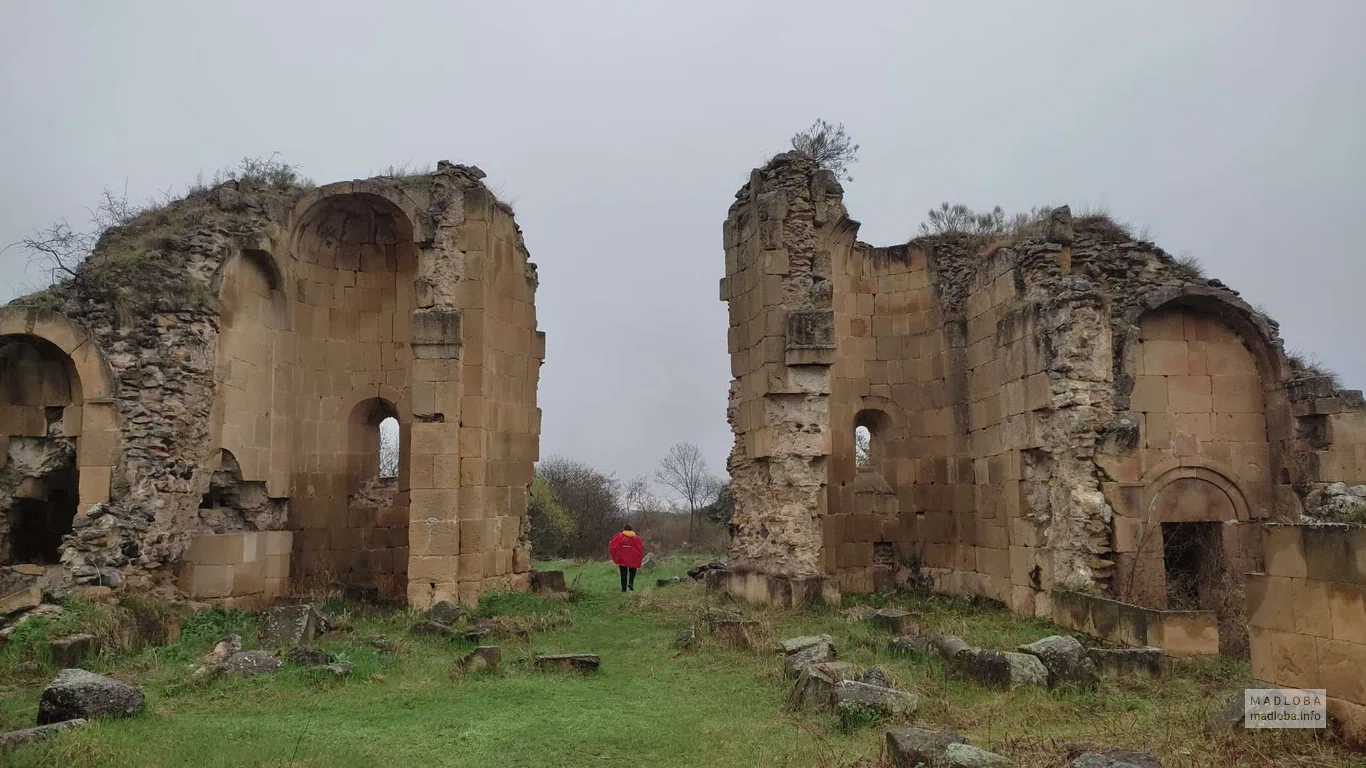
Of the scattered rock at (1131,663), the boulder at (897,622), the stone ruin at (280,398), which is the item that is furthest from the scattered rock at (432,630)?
the scattered rock at (1131,663)

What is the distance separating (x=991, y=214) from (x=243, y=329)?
14.1 meters

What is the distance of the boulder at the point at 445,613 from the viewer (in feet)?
38.3

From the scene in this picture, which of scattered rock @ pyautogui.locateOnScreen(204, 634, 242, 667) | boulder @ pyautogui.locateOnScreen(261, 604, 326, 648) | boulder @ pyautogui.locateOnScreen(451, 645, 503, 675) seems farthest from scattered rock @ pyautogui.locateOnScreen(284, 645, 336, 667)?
boulder @ pyautogui.locateOnScreen(451, 645, 503, 675)

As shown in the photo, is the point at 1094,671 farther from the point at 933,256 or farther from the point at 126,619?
the point at 126,619

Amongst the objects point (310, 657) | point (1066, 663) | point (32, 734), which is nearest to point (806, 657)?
point (1066, 663)

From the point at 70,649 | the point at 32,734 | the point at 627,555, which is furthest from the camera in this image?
the point at 627,555

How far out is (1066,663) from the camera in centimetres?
806

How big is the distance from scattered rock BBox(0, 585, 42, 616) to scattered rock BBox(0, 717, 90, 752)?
12.4 feet

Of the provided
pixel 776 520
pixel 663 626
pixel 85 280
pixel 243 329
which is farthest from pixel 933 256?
pixel 85 280

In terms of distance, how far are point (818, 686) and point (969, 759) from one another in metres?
2.31

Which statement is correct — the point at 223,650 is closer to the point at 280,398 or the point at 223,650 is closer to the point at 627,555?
the point at 280,398

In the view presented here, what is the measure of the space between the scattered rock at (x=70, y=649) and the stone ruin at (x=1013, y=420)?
846cm

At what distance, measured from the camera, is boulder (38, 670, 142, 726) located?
6598mm

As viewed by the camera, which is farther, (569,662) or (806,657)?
(569,662)
